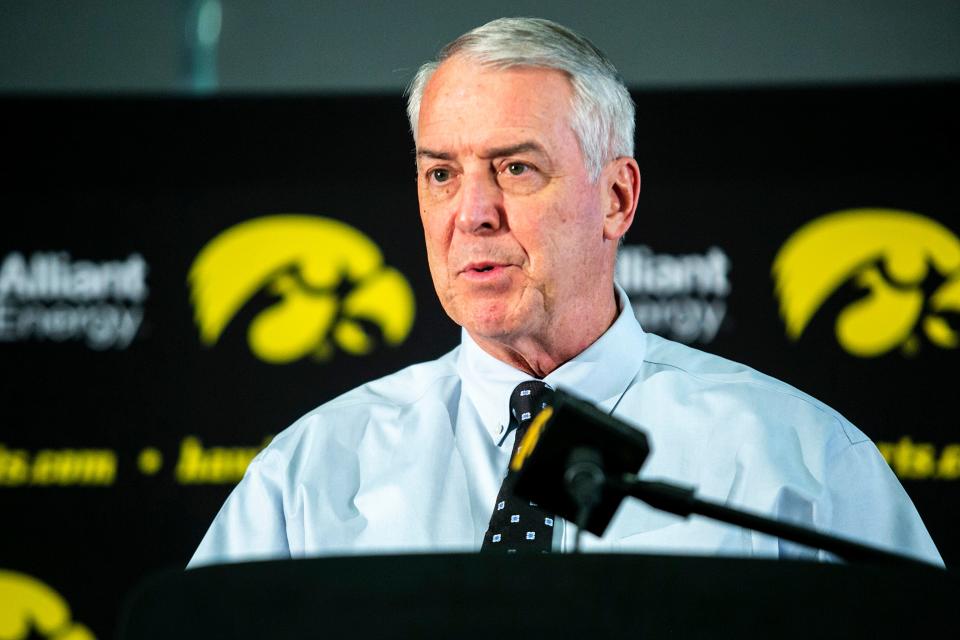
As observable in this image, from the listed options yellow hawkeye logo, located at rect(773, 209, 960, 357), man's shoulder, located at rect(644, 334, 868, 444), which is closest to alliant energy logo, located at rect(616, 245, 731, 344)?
yellow hawkeye logo, located at rect(773, 209, 960, 357)

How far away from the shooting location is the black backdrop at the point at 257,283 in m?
2.63

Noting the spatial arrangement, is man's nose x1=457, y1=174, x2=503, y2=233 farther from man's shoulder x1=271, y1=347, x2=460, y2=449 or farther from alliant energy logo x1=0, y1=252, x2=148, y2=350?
alliant energy logo x1=0, y1=252, x2=148, y2=350

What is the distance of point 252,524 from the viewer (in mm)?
1666

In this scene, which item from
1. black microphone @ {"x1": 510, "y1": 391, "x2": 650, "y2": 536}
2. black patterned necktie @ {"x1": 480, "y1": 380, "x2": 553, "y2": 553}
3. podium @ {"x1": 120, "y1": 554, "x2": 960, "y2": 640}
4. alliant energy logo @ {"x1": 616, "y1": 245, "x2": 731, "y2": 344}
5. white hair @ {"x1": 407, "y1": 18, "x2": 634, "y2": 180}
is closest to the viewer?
podium @ {"x1": 120, "y1": 554, "x2": 960, "y2": 640}

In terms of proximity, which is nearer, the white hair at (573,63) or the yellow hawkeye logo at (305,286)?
the white hair at (573,63)

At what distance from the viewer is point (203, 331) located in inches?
108

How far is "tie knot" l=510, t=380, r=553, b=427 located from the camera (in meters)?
1.68

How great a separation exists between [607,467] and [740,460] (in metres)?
0.72

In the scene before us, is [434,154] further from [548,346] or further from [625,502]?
[625,502]

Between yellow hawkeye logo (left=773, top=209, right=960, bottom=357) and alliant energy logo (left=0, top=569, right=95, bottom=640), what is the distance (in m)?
1.80

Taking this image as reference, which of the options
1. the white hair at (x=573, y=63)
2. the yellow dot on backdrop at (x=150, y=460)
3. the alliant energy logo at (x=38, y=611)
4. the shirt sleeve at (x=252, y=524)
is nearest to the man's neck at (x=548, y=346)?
the white hair at (x=573, y=63)

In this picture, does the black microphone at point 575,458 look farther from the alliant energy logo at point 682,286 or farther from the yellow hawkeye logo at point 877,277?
the yellow hawkeye logo at point 877,277

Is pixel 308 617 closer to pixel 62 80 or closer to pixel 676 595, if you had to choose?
pixel 676 595

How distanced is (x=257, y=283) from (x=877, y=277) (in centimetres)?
142
